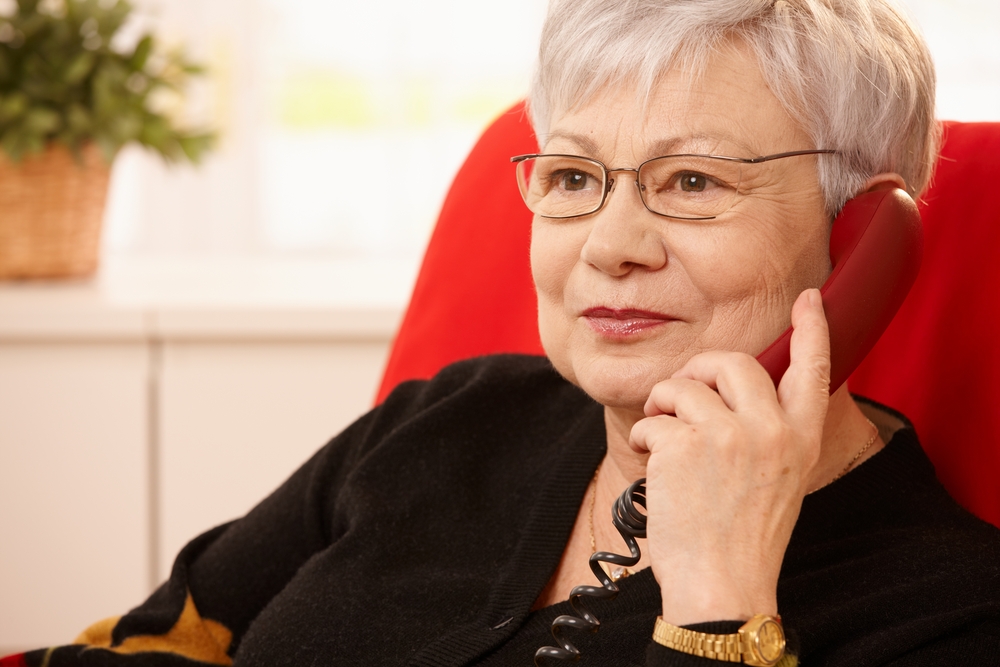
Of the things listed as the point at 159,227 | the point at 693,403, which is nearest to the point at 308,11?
the point at 159,227

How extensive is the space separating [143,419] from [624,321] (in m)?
1.52

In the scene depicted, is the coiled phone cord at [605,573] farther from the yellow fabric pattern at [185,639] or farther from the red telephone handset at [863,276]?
the yellow fabric pattern at [185,639]

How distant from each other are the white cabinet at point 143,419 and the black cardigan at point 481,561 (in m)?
0.84

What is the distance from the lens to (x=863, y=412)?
3.90 feet

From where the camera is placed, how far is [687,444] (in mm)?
885

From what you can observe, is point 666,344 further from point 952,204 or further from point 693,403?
point 952,204

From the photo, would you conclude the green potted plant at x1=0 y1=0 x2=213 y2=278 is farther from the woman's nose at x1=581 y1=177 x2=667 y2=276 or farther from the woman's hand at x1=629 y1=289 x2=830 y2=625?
the woman's hand at x1=629 y1=289 x2=830 y2=625

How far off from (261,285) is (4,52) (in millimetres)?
748

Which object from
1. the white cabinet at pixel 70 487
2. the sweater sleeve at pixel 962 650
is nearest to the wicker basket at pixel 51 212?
the white cabinet at pixel 70 487

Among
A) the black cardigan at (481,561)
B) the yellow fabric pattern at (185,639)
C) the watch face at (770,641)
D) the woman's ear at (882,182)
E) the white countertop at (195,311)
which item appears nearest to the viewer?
the watch face at (770,641)

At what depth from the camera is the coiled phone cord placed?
3.17 ft

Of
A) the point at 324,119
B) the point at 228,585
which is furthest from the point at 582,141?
the point at 324,119

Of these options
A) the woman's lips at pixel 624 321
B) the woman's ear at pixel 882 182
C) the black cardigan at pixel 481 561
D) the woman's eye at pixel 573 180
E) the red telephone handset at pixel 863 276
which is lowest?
the black cardigan at pixel 481 561

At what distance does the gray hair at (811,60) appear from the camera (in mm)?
1017
